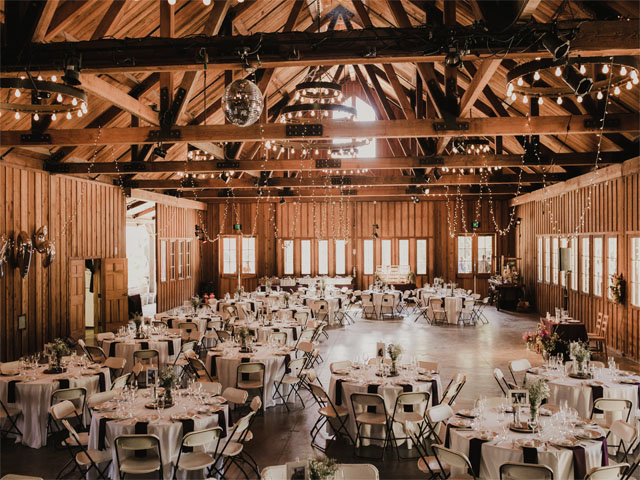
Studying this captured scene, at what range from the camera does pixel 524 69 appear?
18.0ft

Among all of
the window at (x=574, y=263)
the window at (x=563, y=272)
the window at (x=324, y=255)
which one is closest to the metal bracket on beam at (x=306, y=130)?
the window at (x=574, y=263)

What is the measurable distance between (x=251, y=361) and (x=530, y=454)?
4525 mm

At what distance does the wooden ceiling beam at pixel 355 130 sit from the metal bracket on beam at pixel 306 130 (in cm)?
9

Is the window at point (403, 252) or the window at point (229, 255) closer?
the window at point (403, 252)

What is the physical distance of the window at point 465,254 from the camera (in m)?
22.3

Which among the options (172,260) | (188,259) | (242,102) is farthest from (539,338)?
(188,259)

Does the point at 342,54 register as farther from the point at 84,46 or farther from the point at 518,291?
the point at 518,291

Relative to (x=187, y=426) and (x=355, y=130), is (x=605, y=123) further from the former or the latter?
(x=187, y=426)

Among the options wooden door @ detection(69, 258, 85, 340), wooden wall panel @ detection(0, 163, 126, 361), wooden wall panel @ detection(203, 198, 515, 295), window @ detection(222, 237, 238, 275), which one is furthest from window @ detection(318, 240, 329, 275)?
wooden door @ detection(69, 258, 85, 340)

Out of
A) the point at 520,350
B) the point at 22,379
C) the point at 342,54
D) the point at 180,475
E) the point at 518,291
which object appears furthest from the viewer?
the point at 518,291

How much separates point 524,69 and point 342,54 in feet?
6.90

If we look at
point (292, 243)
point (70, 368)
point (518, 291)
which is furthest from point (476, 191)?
point (70, 368)

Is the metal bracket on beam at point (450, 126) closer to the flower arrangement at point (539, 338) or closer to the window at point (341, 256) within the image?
the flower arrangement at point (539, 338)

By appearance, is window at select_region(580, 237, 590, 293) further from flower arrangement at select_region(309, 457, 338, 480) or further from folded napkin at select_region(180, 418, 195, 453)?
flower arrangement at select_region(309, 457, 338, 480)
